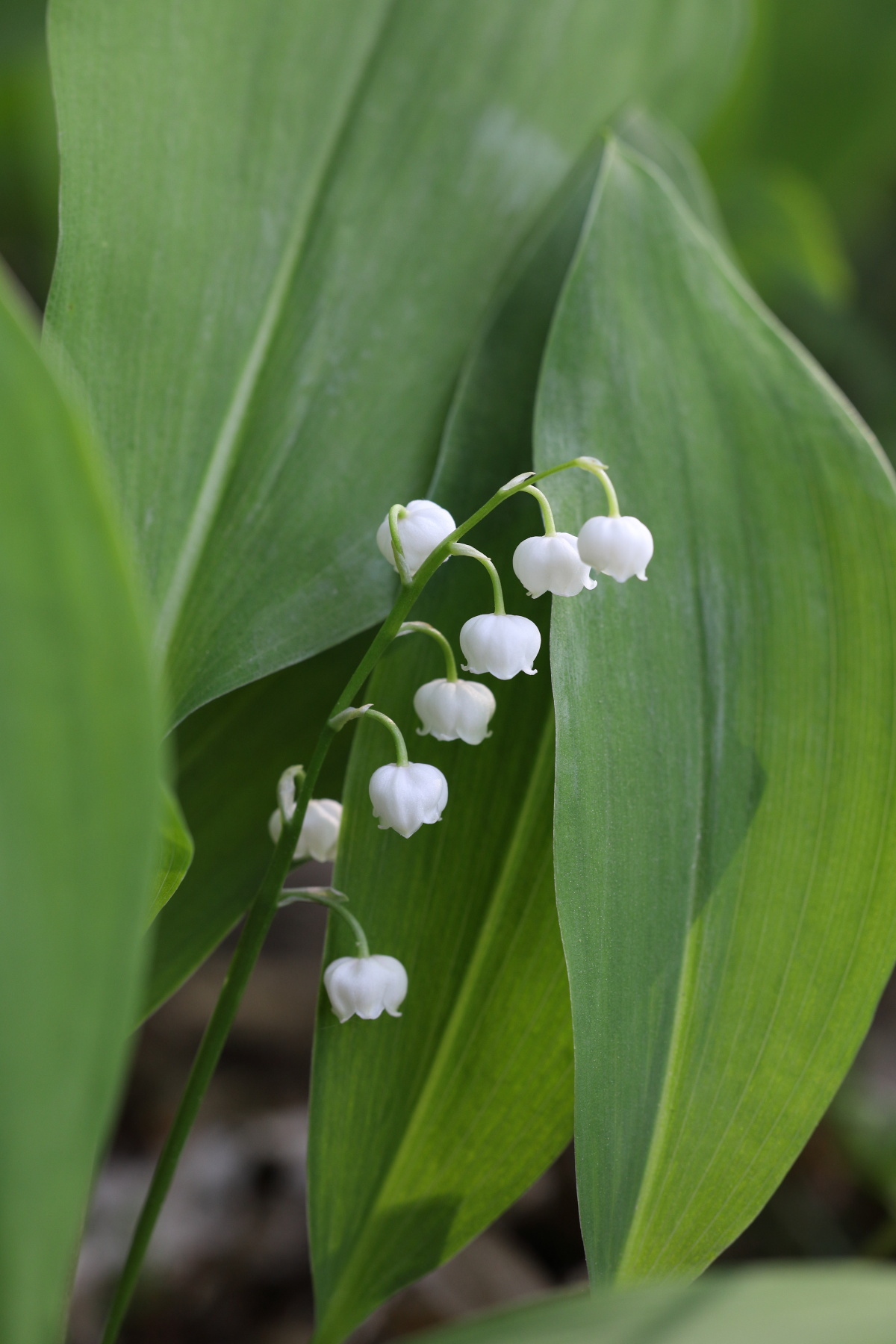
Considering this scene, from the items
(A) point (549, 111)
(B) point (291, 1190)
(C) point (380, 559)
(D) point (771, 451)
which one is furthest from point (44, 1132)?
(B) point (291, 1190)

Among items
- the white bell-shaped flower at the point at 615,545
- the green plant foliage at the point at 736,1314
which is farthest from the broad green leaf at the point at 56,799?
the white bell-shaped flower at the point at 615,545

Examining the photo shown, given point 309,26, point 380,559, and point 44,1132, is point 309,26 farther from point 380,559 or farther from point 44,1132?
point 44,1132

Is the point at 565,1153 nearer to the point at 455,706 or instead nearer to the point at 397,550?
the point at 455,706

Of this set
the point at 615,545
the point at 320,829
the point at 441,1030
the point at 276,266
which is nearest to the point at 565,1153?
the point at 441,1030

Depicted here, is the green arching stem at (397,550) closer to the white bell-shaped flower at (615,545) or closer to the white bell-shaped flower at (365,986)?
the white bell-shaped flower at (615,545)

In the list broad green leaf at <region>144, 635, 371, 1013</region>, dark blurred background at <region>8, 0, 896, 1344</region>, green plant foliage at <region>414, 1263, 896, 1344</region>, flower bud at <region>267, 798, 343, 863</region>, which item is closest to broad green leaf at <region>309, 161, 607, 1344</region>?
flower bud at <region>267, 798, 343, 863</region>
